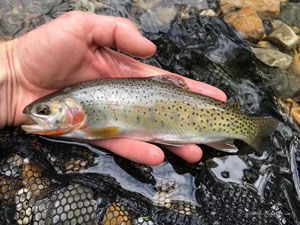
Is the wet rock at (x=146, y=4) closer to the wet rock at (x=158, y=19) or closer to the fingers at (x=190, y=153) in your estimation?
the wet rock at (x=158, y=19)

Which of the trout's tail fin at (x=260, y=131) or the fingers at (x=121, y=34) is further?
the trout's tail fin at (x=260, y=131)

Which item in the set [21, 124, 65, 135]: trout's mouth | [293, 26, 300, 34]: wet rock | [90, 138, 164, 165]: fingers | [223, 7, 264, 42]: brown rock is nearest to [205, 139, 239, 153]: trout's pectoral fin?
[90, 138, 164, 165]: fingers

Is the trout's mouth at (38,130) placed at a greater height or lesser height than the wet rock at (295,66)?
lesser

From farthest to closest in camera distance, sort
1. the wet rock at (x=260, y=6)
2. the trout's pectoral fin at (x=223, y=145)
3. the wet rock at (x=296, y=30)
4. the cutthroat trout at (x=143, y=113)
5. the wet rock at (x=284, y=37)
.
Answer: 1. the wet rock at (x=296, y=30)
2. the wet rock at (x=260, y=6)
3. the wet rock at (x=284, y=37)
4. the trout's pectoral fin at (x=223, y=145)
5. the cutthroat trout at (x=143, y=113)

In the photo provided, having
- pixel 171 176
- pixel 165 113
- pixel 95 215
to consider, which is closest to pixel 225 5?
pixel 165 113

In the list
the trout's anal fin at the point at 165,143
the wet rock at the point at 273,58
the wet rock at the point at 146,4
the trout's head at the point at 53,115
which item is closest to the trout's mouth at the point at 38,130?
the trout's head at the point at 53,115

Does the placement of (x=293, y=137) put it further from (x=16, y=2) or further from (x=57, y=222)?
(x=16, y=2)

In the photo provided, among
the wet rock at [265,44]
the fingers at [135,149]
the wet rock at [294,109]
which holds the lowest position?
the fingers at [135,149]
